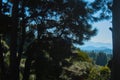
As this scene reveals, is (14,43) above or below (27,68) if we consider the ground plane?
above

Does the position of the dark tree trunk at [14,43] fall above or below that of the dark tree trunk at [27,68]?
above

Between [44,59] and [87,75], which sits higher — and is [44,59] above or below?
above

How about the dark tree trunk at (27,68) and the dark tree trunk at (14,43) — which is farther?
the dark tree trunk at (27,68)

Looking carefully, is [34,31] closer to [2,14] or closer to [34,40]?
[34,40]

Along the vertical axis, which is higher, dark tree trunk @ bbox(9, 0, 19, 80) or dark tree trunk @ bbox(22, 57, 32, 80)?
dark tree trunk @ bbox(9, 0, 19, 80)

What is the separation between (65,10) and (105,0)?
20.2 ft

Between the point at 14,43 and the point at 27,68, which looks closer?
the point at 14,43

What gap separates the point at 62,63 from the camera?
20.1 metres

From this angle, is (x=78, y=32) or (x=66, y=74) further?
(x=66, y=74)

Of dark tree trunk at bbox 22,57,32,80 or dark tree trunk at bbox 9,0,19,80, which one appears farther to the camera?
dark tree trunk at bbox 22,57,32,80

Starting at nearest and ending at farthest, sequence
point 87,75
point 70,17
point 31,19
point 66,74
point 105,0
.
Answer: point 105,0
point 70,17
point 31,19
point 66,74
point 87,75

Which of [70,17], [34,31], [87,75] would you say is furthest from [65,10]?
[87,75]

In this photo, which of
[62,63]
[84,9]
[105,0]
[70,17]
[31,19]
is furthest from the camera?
[62,63]

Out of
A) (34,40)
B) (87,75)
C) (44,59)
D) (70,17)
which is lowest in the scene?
(87,75)
